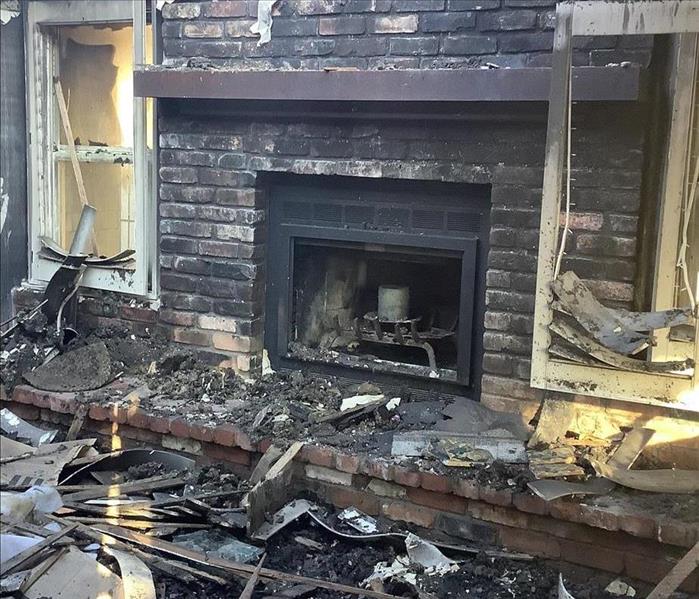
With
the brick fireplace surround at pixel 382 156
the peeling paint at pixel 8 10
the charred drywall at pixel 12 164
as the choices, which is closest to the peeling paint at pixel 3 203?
the charred drywall at pixel 12 164

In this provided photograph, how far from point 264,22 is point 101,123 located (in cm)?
101

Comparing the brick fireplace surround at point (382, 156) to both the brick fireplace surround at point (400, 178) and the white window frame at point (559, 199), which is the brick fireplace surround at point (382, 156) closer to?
the brick fireplace surround at point (400, 178)

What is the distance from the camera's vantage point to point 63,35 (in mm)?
3740

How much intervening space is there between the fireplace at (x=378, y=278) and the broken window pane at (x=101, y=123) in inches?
29.9

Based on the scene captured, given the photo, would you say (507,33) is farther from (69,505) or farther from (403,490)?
(69,505)

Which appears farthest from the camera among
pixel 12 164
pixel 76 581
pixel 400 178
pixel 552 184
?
pixel 12 164

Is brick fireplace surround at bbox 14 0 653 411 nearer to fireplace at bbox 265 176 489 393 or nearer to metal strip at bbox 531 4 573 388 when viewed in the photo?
fireplace at bbox 265 176 489 393

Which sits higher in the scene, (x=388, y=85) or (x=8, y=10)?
(x=8, y=10)

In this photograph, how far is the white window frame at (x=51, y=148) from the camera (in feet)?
11.6

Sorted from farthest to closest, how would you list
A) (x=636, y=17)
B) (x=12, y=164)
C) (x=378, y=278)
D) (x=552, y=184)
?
1. (x=12, y=164)
2. (x=378, y=278)
3. (x=552, y=184)
4. (x=636, y=17)

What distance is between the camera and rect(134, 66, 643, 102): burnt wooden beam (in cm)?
258

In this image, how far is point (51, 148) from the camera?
3.79m

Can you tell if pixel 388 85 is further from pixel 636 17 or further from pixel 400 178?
pixel 636 17

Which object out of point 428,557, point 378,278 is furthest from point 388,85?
point 428,557
